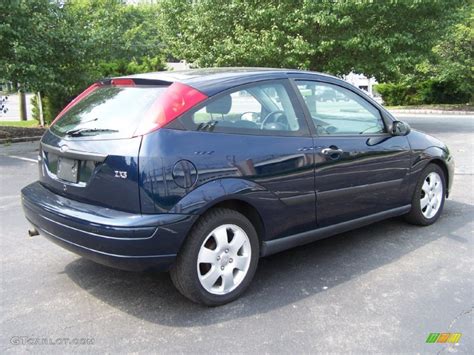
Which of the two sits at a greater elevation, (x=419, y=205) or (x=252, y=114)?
(x=252, y=114)

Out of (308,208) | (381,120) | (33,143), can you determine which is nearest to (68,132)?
(308,208)

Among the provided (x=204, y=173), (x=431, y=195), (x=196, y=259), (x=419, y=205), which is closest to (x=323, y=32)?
(x=431, y=195)

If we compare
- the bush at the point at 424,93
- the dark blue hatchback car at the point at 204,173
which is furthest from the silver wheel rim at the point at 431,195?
the bush at the point at 424,93

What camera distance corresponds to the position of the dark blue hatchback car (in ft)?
9.84

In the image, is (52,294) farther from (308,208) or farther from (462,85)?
(462,85)

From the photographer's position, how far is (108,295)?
350 centimetres

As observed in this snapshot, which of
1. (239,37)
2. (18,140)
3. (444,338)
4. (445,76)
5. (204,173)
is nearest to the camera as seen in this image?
(444,338)

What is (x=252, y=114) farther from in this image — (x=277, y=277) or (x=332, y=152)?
(x=277, y=277)

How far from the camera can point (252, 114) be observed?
3.56m

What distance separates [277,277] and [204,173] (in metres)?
1.18

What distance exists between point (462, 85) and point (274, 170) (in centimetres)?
2062

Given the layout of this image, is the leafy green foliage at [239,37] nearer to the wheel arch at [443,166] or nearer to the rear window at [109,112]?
the rear window at [109,112]

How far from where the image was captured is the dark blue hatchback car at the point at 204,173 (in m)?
3.00

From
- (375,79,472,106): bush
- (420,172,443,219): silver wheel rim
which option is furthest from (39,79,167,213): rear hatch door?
(375,79,472,106): bush
